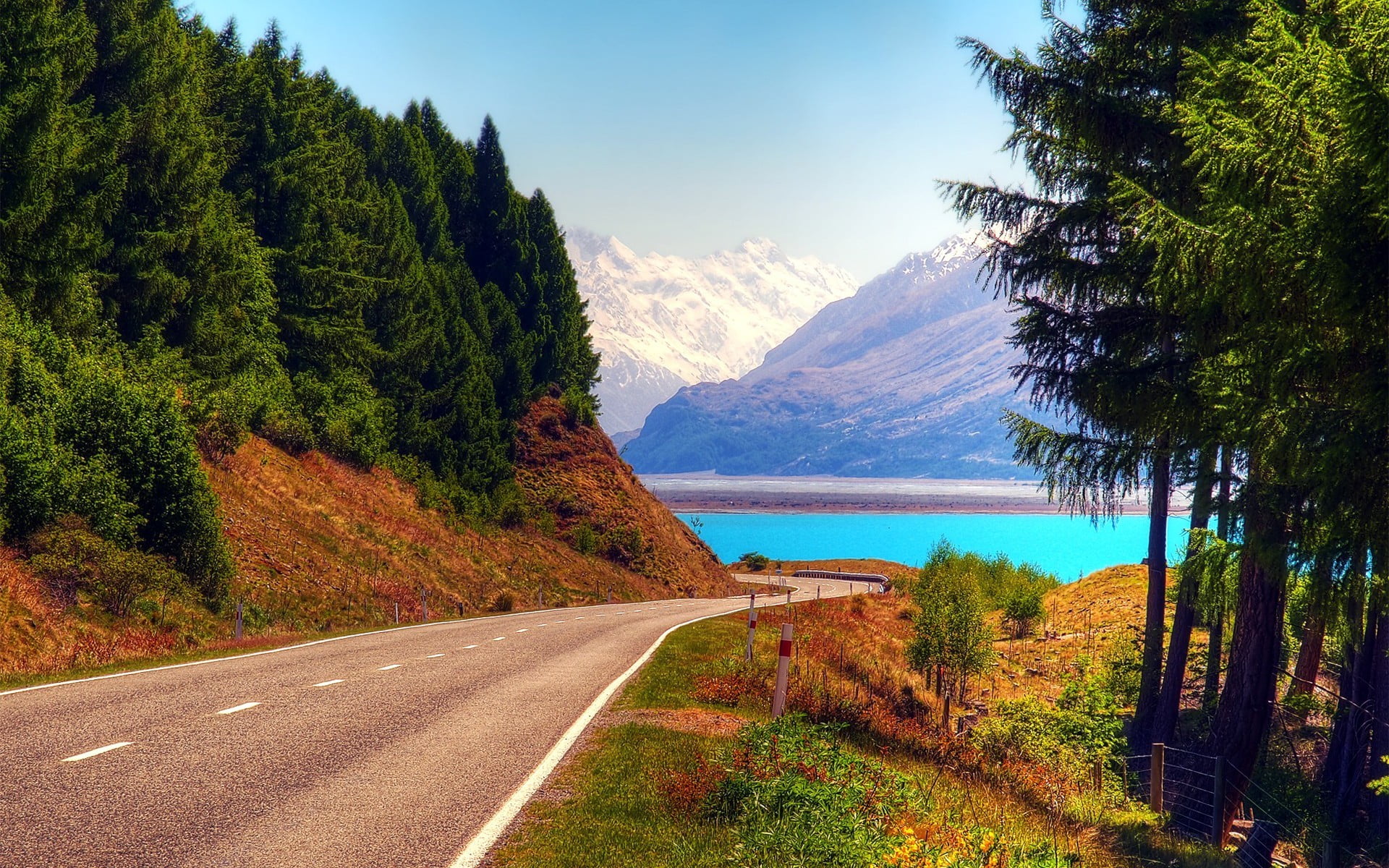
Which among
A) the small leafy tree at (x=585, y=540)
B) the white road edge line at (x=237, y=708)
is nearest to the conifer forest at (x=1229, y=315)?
the white road edge line at (x=237, y=708)

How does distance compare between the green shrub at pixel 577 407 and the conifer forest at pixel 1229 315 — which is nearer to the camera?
the conifer forest at pixel 1229 315

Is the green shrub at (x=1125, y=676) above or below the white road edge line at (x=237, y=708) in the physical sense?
below

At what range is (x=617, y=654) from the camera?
19.2 metres

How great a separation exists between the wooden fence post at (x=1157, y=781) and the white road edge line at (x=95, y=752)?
12859mm

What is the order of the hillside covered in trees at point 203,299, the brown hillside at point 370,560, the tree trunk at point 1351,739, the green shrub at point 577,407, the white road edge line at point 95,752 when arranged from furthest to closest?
the green shrub at point 577,407 < the hillside covered in trees at point 203,299 < the brown hillside at point 370,560 < the tree trunk at point 1351,739 < the white road edge line at point 95,752

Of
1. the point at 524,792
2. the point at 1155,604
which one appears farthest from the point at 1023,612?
the point at 524,792

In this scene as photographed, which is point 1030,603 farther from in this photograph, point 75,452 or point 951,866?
point 951,866

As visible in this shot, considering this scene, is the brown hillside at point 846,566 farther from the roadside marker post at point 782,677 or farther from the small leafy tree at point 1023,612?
the roadside marker post at point 782,677

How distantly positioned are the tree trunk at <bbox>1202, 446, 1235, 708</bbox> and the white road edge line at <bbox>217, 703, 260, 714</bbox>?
11.7 meters

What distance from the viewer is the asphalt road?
6109 millimetres

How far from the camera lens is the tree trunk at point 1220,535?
38.9 feet

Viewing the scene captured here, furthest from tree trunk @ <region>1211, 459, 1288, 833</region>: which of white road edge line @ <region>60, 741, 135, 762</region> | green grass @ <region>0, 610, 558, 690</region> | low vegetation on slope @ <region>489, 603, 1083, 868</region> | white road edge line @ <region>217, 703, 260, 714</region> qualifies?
green grass @ <region>0, 610, 558, 690</region>

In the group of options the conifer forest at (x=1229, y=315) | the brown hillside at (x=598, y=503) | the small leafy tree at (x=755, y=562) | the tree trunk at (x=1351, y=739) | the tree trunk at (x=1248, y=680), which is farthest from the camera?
the small leafy tree at (x=755, y=562)

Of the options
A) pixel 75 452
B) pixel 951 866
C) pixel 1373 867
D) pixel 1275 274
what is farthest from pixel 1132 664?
pixel 75 452
